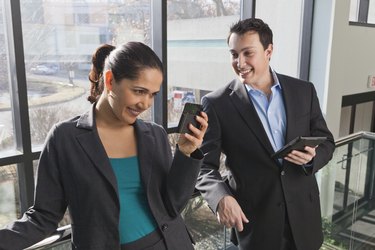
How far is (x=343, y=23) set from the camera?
4.82 m

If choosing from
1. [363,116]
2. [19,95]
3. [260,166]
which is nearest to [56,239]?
[260,166]

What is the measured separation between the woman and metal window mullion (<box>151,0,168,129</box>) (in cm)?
252

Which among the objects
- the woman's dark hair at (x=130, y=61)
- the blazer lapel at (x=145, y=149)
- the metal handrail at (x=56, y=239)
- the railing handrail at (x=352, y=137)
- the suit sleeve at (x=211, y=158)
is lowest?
the railing handrail at (x=352, y=137)

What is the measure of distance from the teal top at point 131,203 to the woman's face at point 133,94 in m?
0.14

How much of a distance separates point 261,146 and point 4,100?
7.52ft

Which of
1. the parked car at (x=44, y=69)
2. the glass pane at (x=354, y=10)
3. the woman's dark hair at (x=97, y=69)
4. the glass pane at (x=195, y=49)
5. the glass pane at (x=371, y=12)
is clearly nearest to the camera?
the woman's dark hair at (x=97, y=69)

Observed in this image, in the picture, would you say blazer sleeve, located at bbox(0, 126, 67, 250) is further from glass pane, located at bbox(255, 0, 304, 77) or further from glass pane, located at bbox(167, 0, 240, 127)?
glass pane, located at bbox(255, 0, 304, 77)

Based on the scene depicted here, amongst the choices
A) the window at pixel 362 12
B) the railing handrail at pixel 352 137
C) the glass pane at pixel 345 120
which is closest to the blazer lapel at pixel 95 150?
the railing handrail at pixel 352 137

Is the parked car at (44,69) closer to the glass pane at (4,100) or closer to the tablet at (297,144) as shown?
the glass pane at (4,100)

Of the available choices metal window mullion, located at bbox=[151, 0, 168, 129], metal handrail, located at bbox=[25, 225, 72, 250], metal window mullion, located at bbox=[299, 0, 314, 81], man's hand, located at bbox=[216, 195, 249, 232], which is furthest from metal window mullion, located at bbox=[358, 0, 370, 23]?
metal handrail, located at bbox=[25, 225, 72, 250]

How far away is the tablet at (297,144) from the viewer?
1436 millimetres

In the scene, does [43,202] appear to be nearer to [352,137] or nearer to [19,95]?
[19,95]

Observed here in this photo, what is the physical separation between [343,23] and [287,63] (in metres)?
0.84

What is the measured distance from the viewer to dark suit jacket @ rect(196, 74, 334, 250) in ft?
5.30
